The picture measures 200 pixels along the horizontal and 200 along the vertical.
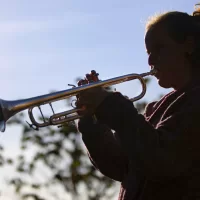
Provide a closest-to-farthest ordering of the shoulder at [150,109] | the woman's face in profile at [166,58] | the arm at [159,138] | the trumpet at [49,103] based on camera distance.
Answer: the arm at [159,138] → the woman's face in profile at [166,58] → the shoulder at [150,109] → the trumpet at [49,103]

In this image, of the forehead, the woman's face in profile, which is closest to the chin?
the woman's face in profile

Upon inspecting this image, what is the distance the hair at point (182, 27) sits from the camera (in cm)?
419

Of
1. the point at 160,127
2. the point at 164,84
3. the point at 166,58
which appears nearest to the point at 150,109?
the point at 164,84

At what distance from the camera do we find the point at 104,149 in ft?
14.5

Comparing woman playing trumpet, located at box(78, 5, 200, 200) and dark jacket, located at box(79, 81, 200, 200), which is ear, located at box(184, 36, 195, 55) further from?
dark jacket, located at box(79, 81, 200, 200)

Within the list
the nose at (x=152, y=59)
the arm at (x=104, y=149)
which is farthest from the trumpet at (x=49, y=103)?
the nose at (x=152, y=59)

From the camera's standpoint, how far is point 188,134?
383cm

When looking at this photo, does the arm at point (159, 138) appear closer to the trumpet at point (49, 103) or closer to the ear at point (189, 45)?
the ear at point (189, 45)

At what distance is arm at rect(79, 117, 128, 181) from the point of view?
4363 millimetres

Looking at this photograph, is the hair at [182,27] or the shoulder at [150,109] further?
the shoulder at [150,109]

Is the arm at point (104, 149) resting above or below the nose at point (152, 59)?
below

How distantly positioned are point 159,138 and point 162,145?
0.13 ft

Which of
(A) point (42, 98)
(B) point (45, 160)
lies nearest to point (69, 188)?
(B) point (45, 160)

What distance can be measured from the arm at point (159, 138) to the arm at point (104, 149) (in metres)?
0.50
